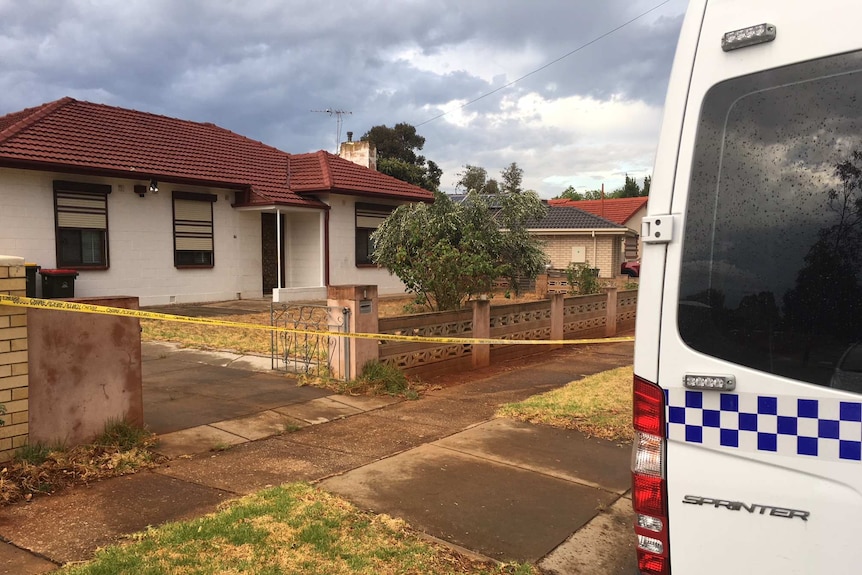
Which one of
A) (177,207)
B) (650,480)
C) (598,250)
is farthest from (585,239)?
(650,480)

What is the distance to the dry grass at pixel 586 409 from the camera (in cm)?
617

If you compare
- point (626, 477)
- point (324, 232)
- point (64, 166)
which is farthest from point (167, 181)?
point (626, 477)

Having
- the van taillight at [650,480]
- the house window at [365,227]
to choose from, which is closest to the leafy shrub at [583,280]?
the house window at [365,227]

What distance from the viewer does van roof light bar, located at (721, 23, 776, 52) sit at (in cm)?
192

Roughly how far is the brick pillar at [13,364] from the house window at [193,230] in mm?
12176

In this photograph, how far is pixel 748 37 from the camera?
1.94 meters

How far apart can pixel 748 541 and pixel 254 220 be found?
1740cm

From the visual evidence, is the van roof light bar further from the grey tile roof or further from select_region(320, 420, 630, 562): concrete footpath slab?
the grey tile roof

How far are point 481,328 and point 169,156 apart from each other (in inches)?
433

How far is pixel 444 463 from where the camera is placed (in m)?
5.05

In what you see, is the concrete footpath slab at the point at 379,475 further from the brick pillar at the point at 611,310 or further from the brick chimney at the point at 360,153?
the brick chimney at the point at 360,153

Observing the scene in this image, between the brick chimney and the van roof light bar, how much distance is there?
22274 millimetres

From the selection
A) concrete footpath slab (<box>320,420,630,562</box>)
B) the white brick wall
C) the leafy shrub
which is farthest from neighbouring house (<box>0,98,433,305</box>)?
the white brick wall

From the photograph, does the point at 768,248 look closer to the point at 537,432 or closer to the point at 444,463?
the point at 444,463
